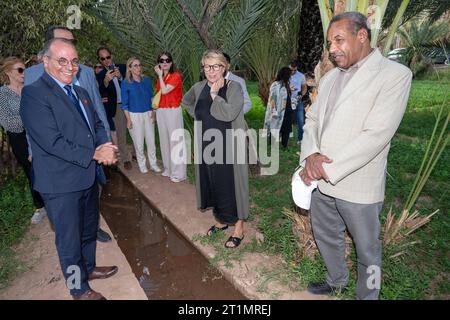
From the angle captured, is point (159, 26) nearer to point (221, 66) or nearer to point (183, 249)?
point (221, 66)

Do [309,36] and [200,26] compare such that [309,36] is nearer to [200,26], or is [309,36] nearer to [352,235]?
[200,26]

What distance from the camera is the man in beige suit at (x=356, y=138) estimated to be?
2.14 m

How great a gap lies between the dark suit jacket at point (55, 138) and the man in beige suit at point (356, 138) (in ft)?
5.67

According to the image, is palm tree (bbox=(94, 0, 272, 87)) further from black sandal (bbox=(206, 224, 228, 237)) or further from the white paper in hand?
the white paper in hand

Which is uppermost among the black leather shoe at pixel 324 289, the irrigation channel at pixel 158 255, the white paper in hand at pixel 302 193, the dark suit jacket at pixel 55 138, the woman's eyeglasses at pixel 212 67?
the woman's eyeglasses at pixel 212 67

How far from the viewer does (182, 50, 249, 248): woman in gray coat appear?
129 inches

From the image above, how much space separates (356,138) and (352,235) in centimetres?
73

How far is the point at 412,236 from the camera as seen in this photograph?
360 cm

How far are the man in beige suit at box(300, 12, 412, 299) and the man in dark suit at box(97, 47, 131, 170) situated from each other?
4661 millimetres

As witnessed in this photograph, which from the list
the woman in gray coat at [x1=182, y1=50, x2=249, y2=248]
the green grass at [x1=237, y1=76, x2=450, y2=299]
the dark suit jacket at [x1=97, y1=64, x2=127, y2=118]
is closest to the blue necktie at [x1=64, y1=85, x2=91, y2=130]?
the woman in gray coat at [x1=182, y1=50, x2=249, y2=248]

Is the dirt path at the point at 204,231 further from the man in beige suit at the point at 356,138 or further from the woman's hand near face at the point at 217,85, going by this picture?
the woman's hand near face at the point at 217,85

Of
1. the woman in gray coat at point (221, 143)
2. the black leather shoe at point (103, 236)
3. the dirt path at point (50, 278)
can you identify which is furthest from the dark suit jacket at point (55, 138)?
the black leather shoe at point (103, 236)

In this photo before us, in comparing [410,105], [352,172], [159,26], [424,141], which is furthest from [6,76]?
[410,105]
